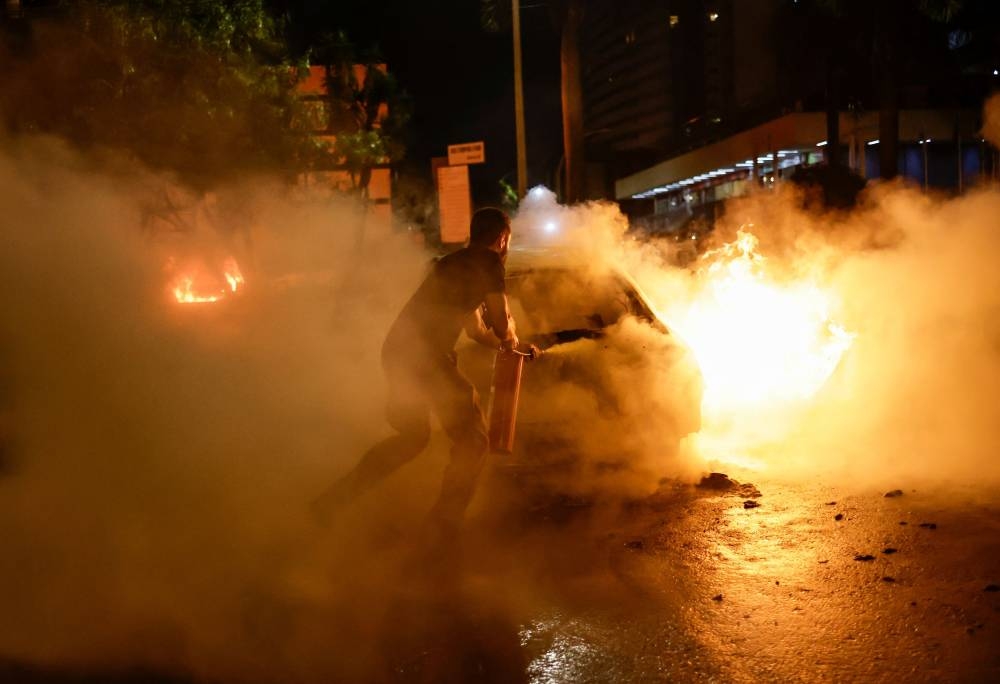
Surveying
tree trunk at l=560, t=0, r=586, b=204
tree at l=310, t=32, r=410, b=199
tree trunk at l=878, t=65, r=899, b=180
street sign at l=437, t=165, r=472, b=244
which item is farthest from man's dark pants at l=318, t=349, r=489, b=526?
tree trunk at l=878, t=65, r=899, b=180

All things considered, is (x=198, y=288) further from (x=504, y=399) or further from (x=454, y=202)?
(x=454, y=202)

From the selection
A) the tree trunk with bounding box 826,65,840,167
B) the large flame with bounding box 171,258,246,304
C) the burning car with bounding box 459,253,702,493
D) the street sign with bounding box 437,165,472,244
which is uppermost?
the tree trunk with bounding box 826,65,840,167

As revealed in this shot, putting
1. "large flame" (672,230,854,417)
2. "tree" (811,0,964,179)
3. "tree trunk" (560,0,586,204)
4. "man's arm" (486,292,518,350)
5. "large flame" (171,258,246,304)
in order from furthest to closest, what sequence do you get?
"tree trunk" (560,0,586,204) → "tree" (811,0,964,179) → "large flame" (171,258,246,304) → "large flame" (672,230,854,417) → "man's arm" (486,292,518,350)

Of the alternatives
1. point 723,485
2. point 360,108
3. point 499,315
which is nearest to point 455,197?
point 360,108

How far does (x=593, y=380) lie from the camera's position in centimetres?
612

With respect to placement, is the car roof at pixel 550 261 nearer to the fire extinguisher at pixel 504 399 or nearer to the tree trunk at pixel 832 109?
the fire extinguisher at pixel 504 399

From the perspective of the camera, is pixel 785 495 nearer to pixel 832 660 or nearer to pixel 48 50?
pixel 832 660

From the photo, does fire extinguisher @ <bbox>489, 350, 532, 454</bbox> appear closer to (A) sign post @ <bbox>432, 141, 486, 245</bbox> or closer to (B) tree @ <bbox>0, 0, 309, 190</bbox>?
(B) tree @ <bbox>0, 0, 309, 190</bbox>

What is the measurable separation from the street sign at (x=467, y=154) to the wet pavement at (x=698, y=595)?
36.9ft

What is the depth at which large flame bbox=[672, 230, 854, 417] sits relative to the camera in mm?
7465

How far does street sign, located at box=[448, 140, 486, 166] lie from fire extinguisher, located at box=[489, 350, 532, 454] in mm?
11660

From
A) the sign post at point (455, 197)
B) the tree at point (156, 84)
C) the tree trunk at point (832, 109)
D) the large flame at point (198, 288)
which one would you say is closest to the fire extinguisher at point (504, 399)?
the tree at point (156, 84)

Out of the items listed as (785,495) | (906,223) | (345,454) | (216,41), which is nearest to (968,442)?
(785,495)

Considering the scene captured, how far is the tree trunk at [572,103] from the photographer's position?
18.4 metres
